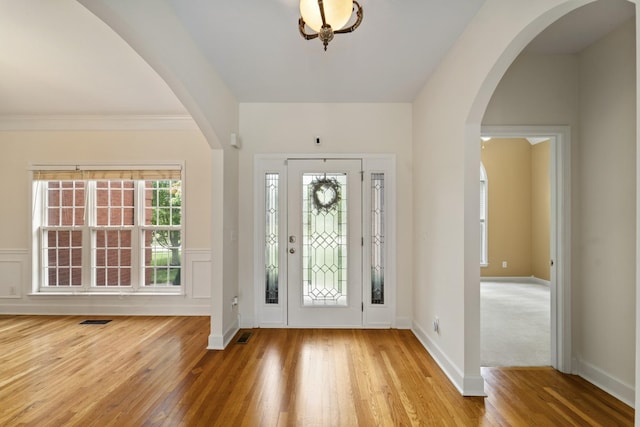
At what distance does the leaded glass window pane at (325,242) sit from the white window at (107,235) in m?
1.98

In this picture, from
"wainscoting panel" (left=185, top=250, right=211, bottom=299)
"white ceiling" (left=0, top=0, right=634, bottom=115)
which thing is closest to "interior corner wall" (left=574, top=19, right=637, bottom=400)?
"white ceiling" (left=0, top=0, right=634, bottom=115)

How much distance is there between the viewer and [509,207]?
22.3 feet

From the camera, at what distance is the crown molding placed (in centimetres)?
432

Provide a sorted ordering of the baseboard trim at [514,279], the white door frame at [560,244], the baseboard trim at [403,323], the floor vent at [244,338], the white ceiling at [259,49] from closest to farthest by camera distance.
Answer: the white ceiling at [259,49], the white door frame at [560,244], the floor vent at [244,338], the baseboard trim at [403,323], the baseboard trim at [514,279]

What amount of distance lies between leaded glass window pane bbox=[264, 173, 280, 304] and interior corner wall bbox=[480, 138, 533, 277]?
5.20m

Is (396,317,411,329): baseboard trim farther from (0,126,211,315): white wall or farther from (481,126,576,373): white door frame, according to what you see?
(0,126,211,315): white wall

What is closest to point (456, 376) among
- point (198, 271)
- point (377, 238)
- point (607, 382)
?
point (607, 382)

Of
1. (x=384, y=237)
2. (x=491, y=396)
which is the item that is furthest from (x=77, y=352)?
(x=491, y=396)

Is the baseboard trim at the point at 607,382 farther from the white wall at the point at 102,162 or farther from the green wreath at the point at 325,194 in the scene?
the white wall at the point at 102,162

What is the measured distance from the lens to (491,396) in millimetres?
2332

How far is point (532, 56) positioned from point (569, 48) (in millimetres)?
269

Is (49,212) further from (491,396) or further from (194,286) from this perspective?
(491,396)

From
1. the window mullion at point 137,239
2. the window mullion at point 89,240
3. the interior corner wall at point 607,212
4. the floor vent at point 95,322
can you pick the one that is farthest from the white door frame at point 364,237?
the window mullion at point 89,240

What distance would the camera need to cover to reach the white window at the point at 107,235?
4.39 m
